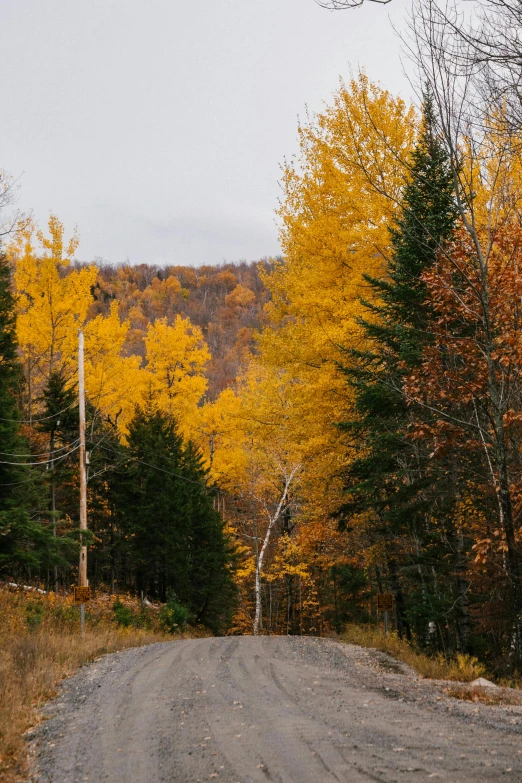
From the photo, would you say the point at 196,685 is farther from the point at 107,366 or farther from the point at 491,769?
the point at 107,366

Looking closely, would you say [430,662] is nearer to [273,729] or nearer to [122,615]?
[273,729]

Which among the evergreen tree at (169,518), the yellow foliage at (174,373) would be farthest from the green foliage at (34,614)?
the yellow foliage at (174,373)

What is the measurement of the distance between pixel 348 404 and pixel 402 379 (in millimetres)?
3299

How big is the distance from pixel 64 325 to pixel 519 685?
59.3 feet

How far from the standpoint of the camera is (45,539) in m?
16.3

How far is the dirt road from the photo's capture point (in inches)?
197

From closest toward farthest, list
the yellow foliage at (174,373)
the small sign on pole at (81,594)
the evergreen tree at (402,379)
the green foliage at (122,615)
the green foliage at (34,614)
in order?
the evergreen tree at (402,379) → the green foliage at (34,614) → the small sign on pole at (81,594) → the green foliage at (122,615) → the yellow foliage at (174,373)

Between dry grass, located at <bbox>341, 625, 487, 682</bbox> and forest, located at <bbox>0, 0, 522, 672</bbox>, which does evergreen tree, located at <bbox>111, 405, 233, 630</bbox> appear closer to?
forest, located at <bbox>0, 0, 522, 672</bbox>

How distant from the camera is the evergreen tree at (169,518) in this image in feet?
83.5

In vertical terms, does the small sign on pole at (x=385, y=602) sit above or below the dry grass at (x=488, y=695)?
below

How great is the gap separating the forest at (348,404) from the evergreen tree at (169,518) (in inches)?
3.6

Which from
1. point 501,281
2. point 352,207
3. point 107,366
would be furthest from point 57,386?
point 501,281

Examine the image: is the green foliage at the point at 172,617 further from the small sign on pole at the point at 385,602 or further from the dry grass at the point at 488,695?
the dry grass at the point at 488,695

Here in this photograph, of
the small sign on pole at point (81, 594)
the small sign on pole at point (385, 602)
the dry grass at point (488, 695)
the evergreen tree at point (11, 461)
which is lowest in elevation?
the small sign on pole at point (81, 594)
